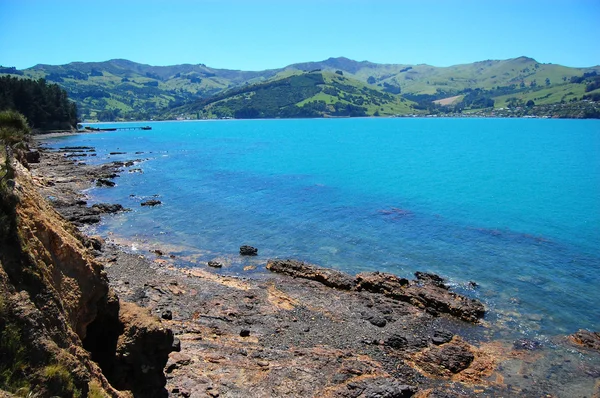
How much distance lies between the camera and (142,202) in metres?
60.4

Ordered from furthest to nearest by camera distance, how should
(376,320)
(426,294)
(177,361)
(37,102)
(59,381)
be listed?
(37,102) < (426,294) < (376,320) < (177,361) < (59,381)

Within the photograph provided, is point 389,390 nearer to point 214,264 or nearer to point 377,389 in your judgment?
point 377,389

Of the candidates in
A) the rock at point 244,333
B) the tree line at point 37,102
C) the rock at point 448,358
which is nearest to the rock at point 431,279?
the rock at point 448,358

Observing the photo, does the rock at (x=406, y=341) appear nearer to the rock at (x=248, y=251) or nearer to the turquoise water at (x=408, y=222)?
the turquoise water at (x=408, y=222)

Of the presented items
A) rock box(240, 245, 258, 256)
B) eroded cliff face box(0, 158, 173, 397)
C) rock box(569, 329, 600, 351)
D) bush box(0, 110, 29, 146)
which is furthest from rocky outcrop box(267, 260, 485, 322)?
bush box(0, 110, 29, 146)

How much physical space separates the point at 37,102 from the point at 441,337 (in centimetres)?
16782

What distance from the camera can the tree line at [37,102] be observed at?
5468 inches

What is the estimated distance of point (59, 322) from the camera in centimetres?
1105

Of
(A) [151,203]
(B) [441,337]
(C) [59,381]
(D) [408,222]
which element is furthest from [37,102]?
(C) [59,381]

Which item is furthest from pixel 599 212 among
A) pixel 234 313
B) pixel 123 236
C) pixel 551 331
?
pixel 123 236

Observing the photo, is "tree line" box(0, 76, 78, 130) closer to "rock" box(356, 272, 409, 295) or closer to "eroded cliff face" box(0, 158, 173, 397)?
"rock" box(356, 272, 409, 295)

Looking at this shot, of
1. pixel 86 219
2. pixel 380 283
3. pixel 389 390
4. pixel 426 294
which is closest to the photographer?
pixel 389 390

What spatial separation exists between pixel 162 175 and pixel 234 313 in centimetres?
6615

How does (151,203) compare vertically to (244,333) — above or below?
above
